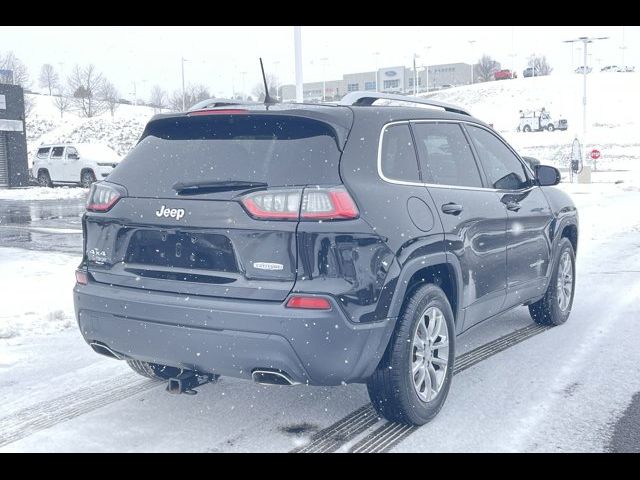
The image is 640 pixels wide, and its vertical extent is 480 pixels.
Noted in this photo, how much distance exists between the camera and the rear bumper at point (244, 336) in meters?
3.54

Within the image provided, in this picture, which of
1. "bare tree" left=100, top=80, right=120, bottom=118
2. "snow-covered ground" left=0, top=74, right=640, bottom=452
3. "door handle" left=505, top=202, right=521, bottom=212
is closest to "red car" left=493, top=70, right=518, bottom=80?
"bare tree" left=100, top=80, right=120, bottom=118

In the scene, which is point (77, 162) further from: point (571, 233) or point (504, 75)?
point (504, 75)

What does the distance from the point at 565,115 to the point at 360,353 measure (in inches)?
3473

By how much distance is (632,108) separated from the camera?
277 feet

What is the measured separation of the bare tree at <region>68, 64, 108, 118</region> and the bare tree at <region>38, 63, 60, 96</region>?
26.8m

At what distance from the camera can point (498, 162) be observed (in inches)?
219

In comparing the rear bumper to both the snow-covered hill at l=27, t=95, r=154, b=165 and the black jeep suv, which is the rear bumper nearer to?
the black jeep suv

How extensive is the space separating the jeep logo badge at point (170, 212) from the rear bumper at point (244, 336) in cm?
40

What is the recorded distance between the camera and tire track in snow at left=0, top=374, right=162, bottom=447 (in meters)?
4.10

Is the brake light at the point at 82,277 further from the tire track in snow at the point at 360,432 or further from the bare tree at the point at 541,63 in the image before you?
the bare tree at the point at 541,63

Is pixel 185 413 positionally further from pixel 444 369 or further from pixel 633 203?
pixel 633 203
